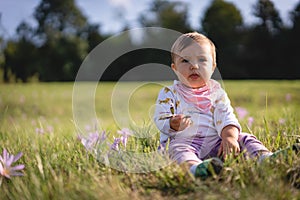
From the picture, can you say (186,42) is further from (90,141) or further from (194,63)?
(90,141)

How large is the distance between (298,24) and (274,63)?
342cm

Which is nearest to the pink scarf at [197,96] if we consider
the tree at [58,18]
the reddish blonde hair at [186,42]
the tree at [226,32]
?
the reddish blonde hair at [186,42]

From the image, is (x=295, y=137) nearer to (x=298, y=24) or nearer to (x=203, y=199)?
(x=203, y=199)

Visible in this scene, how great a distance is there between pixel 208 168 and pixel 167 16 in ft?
136

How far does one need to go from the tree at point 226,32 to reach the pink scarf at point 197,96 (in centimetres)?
2750

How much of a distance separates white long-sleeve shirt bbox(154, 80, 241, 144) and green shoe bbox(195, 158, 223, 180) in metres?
0.52

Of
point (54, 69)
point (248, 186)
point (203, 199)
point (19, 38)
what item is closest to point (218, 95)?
point (248, 186)

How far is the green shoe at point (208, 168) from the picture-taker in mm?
1585

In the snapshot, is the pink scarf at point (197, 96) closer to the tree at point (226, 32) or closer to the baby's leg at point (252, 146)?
the baby's leg at point (252, 146)

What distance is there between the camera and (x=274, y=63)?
1159 inches

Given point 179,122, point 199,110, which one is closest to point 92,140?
point 179,122

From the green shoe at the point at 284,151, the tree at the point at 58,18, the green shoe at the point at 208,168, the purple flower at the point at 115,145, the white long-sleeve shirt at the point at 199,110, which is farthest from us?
the tree at the point at 58,18

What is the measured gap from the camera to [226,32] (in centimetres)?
3191

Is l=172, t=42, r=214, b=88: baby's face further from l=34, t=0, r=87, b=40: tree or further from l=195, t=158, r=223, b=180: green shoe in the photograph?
l=34, t=0, r=87, b=40: tree
